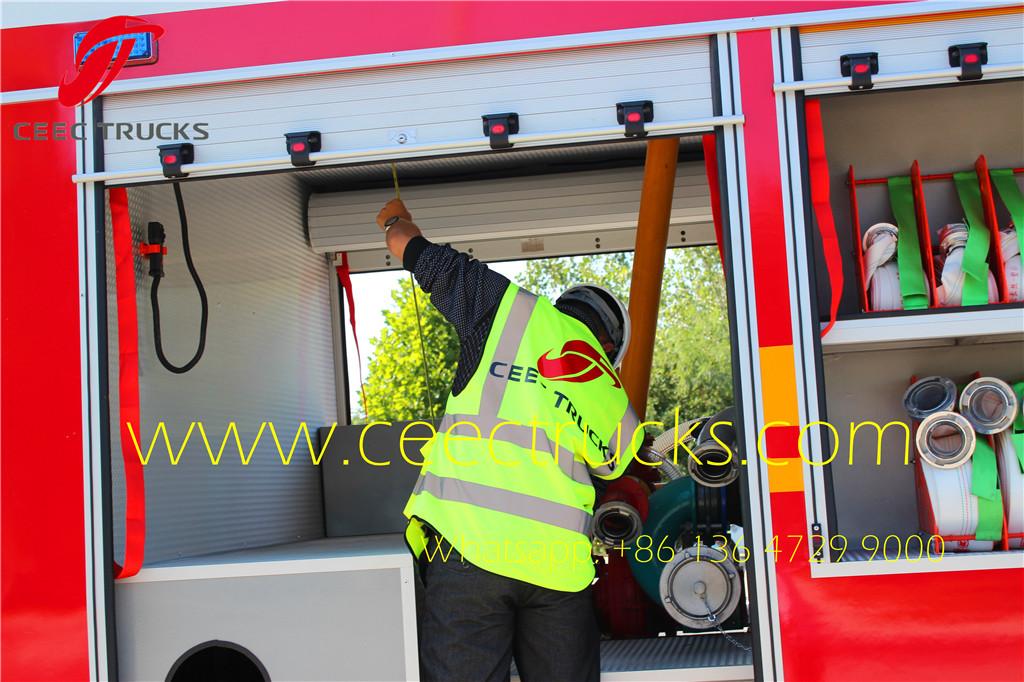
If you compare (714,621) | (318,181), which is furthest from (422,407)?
(714,621)

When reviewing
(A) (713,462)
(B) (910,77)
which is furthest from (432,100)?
(A) (713,462)

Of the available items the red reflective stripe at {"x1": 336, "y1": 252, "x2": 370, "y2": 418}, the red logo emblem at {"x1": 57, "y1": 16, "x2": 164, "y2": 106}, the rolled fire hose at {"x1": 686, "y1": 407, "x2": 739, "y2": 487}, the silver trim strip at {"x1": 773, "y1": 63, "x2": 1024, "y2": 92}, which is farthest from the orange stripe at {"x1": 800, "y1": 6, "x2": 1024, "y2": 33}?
the red reflective stripe at {"x1": 336, "y1": 252, "x2": 370, "y2": 418}

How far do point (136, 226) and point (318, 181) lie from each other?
139 cm

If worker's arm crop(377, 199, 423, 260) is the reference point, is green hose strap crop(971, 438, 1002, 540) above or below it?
below

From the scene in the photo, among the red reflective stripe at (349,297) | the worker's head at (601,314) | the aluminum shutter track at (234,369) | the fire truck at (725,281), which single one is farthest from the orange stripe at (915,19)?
the red reflective stripe at (349,297)

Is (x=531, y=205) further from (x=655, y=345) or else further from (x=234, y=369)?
(x=234, y=369)

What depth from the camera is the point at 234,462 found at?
157 inches

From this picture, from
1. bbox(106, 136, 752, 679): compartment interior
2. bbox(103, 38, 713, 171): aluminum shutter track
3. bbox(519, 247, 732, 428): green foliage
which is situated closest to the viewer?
bbox(103, 38, 713, 171): aluminum shutter track

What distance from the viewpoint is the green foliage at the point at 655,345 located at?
Answer: 16.0 feet

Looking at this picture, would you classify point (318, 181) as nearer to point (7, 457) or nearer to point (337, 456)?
point (337, 456)

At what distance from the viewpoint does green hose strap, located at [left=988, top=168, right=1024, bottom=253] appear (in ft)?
10.0

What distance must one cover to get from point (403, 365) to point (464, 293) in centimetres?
225

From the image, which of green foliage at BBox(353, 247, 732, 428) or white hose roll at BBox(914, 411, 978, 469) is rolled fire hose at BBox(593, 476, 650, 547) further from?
green foliage at BBox(353, 247, 732, 428)

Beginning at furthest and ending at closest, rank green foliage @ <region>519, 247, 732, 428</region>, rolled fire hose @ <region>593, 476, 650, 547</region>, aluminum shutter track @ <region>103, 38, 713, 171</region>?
green foliage @ <region>519, 247, 732, 428</region>
rolled fire hose @ <region>593, 476, 650, 547</region>
aluminum shutter track @ <region>103, 38, 713, 171</region>
